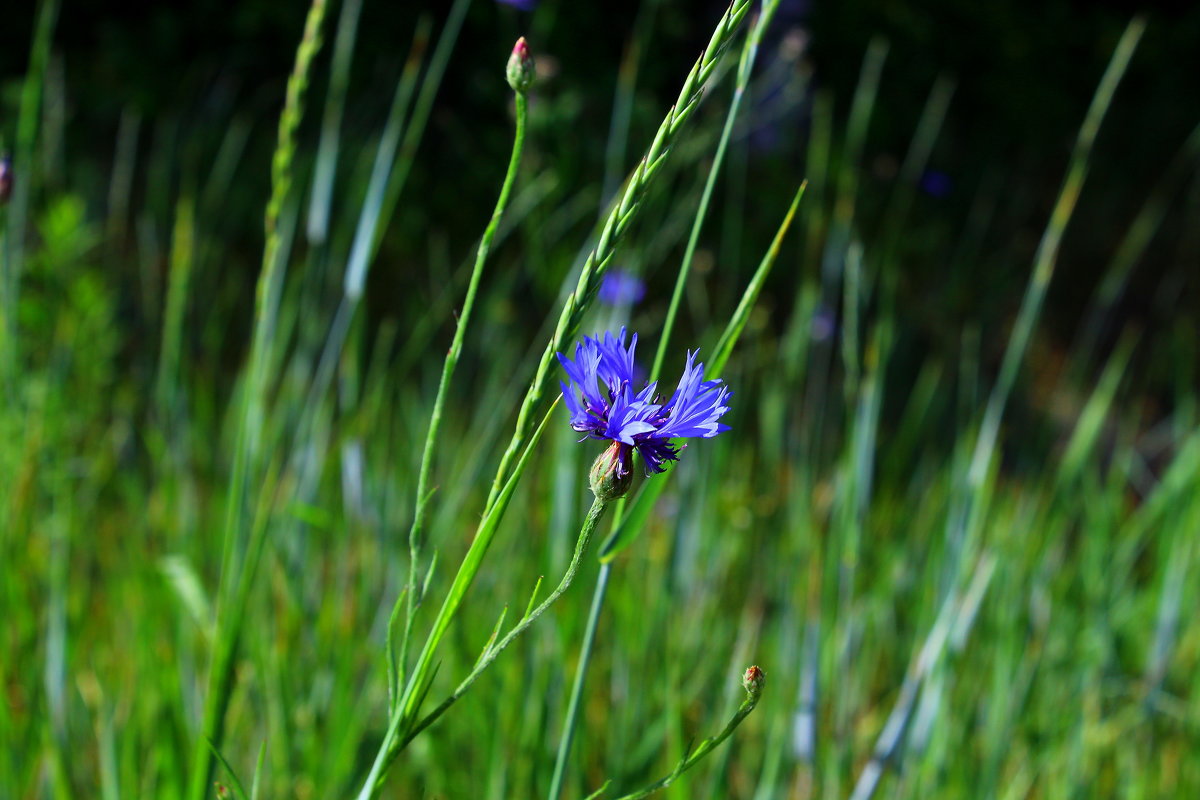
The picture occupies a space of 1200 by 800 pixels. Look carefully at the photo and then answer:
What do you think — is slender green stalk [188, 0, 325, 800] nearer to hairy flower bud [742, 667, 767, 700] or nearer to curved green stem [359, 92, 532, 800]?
curved green stem [359, 92, 532, 800]

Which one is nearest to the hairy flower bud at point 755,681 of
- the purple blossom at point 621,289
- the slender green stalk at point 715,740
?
the slender green stalk at point 715,740

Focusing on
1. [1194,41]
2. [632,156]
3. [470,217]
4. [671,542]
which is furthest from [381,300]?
[1194,41]

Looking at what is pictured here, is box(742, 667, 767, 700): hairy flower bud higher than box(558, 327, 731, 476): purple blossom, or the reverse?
box(558, 327, 731, 476): purple blossom

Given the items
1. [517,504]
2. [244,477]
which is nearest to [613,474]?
[244,477]

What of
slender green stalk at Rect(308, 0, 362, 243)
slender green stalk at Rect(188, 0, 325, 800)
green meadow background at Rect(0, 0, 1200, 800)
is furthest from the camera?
slender green stalk at Rect(308, 0, 362, 243)

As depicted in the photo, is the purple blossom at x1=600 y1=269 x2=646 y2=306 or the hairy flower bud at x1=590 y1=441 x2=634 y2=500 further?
the purple blossom at x1=600 y1=269 x2=646 y2=306

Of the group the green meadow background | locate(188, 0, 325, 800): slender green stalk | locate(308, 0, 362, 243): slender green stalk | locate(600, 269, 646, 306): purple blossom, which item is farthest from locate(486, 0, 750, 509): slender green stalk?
locate(308, 0, 362, 243): slender green stalk

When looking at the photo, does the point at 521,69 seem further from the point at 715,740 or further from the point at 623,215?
the point at 715,740

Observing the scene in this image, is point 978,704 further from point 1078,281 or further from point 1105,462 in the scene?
point 1078,281
